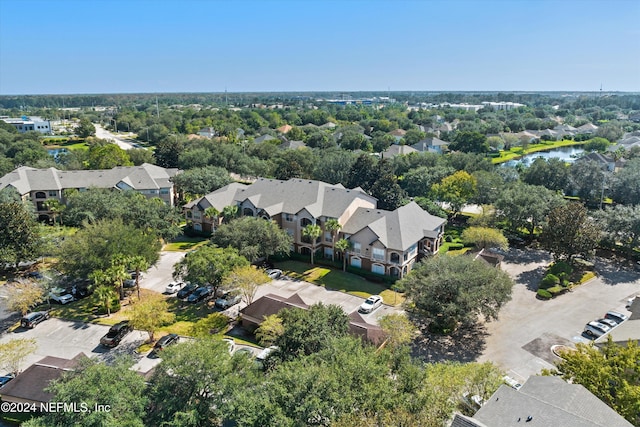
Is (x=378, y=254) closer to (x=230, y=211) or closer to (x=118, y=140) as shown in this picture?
(x=230, y=211)

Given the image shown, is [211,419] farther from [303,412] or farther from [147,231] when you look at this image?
[147,231]

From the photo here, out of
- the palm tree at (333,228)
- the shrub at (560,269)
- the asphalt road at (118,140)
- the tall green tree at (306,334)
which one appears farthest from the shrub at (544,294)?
the asphalt road at (118,140)

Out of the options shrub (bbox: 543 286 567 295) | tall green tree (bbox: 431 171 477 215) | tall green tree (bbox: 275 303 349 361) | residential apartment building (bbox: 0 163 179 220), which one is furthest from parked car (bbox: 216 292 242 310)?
tall green tree (bbox: 431 171 477 215)

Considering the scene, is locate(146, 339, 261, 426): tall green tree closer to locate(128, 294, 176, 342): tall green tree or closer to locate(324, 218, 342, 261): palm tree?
locate(128, 294, 176, 342): tall green tree

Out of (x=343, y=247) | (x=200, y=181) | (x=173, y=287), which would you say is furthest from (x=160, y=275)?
(x=200, y=181)

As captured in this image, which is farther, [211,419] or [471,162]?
[471,162]

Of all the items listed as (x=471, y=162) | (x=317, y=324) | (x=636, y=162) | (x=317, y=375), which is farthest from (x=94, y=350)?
(x=636, y=162)
